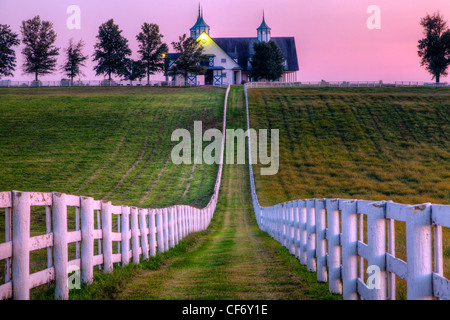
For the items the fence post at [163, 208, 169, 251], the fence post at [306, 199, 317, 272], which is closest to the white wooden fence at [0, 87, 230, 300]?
the fence post at [163, 208, 169, 251]

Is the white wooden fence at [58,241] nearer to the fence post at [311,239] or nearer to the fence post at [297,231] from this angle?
the fence post at [297,231]

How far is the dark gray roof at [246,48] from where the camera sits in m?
115

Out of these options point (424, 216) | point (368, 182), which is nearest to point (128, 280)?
point (424, 216)

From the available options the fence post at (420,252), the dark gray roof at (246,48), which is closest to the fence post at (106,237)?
the fence post at (420,252)

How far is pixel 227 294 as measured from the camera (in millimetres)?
7551

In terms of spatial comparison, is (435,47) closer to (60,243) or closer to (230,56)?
(230,56)

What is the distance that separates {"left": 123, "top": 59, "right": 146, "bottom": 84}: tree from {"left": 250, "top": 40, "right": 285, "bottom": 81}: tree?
71.8 feet

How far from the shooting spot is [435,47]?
109 m

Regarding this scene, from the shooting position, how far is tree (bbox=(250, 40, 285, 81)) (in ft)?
345

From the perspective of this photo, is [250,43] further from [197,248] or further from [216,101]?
[197,248]

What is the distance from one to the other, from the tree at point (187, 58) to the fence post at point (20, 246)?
3742 inches

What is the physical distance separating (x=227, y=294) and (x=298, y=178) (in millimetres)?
35620

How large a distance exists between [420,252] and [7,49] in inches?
4810

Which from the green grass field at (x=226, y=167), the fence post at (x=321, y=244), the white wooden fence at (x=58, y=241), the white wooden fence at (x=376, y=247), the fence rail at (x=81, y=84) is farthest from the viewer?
the fence rail at (x=81, y=84)
